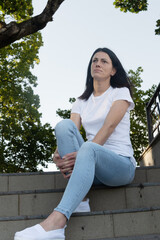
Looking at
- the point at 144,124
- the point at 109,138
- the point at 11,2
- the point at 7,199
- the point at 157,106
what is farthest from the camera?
the point at 144,124

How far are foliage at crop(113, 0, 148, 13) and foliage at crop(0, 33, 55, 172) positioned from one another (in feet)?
19.7

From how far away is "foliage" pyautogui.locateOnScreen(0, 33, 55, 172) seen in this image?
1352cm

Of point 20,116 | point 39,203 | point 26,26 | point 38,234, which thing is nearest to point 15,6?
point 26,26

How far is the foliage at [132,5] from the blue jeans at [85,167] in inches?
288

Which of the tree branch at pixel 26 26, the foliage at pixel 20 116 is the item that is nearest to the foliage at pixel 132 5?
the tree branch at pixel 26 26

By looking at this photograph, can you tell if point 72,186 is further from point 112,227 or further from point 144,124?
point 144,124

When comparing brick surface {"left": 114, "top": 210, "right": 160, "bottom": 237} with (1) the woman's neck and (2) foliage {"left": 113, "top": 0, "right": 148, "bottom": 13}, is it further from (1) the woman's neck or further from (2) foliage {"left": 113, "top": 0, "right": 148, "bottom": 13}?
(2) foliage {"left": 113, "top": 0, "right": 148, "bottom": 13}

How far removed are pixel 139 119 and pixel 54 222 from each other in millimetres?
16444

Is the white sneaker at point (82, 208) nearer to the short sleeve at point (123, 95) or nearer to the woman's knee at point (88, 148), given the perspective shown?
the woman's knee at point (88, 148)

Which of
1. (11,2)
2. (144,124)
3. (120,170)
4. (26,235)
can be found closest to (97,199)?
(120,170)

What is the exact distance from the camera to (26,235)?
1813 millimetres

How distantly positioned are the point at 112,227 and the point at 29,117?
1210cm

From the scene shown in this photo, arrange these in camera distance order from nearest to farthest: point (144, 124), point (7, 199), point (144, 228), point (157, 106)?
point (144, 228), point (7, 199), point (157, 106), point (144, 124)

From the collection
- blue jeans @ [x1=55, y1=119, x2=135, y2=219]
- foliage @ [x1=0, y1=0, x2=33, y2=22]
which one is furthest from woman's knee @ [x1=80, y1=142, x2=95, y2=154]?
foliage @ [x1=0, y1=0, x2=33, y2=22]
